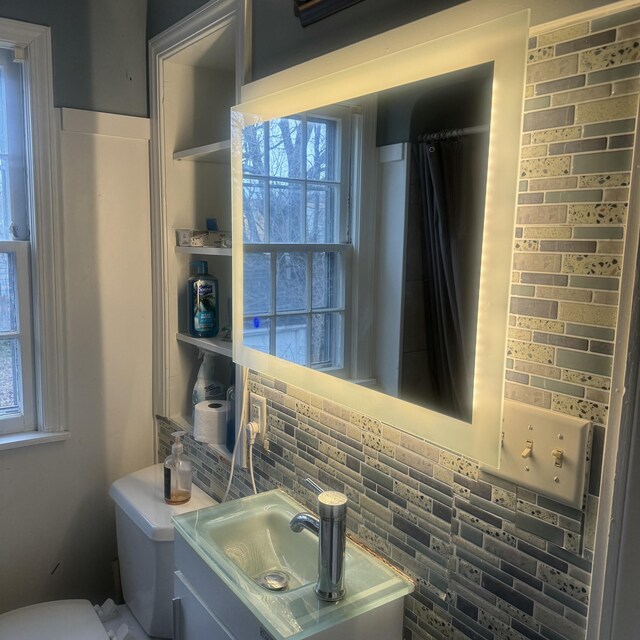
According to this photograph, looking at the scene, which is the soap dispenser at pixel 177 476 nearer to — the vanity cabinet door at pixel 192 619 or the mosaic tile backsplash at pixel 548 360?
the vanity cabinet door at pixel 192 619

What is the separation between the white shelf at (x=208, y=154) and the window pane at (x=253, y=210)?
23cm

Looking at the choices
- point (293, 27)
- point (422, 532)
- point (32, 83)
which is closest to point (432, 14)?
point (293, 27)

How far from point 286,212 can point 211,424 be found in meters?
0.68

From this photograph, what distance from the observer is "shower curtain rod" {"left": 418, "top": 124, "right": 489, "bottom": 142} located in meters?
0.86

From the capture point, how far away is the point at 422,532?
105cm

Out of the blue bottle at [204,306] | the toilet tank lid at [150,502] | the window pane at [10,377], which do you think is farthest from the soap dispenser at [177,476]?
the window pane at [10,377]

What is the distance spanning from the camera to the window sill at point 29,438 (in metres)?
1.74

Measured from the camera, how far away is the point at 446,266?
3.08 ft

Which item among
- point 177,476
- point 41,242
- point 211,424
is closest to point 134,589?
point 177,476

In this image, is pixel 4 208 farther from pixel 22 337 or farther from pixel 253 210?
pixel 253 210

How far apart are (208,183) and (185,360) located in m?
0.59

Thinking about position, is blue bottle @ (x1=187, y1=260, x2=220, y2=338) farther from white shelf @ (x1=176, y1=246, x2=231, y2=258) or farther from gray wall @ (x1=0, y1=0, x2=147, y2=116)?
gray wall @ (x1=0, y1=0, x2=147, y2=116)

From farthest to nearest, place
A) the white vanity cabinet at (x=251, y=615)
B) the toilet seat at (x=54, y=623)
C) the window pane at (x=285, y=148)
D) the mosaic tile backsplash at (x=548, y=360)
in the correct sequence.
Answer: the toilet seat at (x=54, y=623), the window pane at (x=285, y=148), the white vanity cabinet at (x=251, y=615), the mosaic tile backsplash at (x=548, y=360)

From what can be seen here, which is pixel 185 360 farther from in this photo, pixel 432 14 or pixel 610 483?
pixel 610 483
